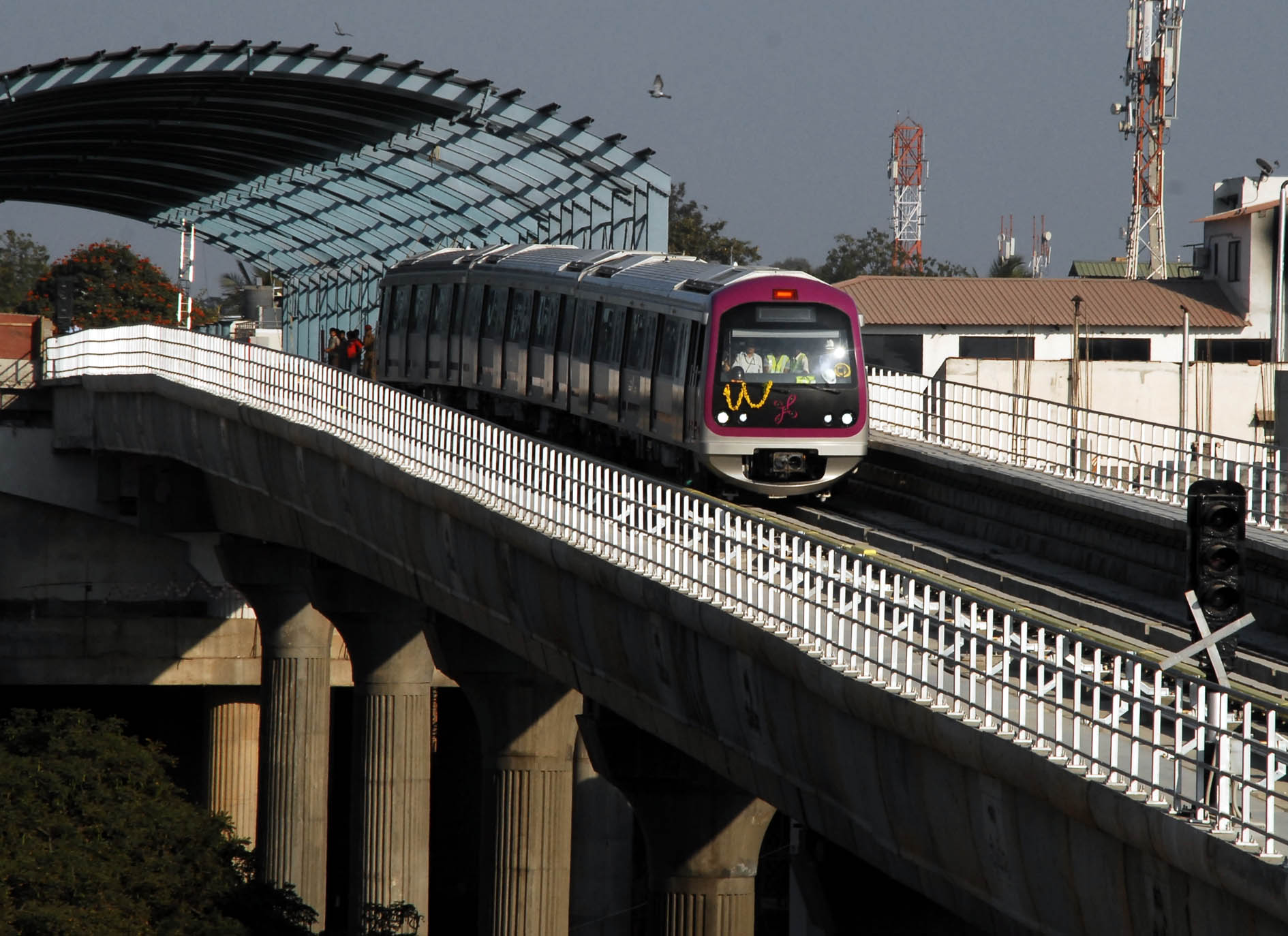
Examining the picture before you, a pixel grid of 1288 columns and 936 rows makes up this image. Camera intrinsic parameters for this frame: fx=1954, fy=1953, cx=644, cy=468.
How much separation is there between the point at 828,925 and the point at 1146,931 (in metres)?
10.3

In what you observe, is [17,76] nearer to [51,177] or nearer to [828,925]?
[51,177]

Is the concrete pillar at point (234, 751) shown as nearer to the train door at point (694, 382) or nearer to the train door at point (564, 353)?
the train door at point (564, 353)

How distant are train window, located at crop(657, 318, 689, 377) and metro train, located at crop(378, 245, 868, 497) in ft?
0.08

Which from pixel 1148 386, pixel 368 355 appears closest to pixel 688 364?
pixel 1148 386

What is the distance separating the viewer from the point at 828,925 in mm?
22125

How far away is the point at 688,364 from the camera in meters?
25.0

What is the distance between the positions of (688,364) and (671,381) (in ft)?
2.07

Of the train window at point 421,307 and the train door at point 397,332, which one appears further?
the train door at point 397,332

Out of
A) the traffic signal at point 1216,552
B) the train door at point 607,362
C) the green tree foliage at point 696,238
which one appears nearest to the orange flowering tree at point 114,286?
the green tree foliage at point 696,238

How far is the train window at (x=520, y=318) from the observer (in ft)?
104

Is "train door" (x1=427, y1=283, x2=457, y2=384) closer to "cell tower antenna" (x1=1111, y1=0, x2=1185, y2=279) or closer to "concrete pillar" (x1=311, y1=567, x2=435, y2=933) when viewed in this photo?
"concrete pillar" (x1=311, y1=567, x2=435, y2=933)

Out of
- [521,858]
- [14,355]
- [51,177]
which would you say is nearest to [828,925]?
[521,858]

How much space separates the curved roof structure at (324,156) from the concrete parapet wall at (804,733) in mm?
11980

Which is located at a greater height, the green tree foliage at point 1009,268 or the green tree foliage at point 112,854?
the green tree foliage at point 1009,268
